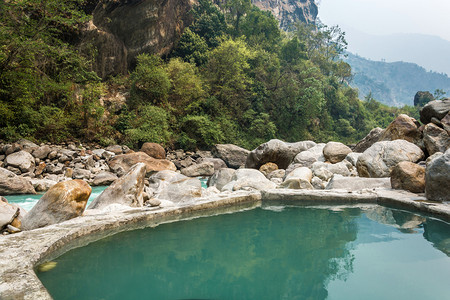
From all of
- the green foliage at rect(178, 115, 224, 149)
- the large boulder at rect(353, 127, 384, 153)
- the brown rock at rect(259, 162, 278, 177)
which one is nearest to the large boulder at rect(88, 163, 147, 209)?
the brown rock at rect(259, 162, 278, 177)

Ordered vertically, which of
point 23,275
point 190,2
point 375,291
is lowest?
point 375,291

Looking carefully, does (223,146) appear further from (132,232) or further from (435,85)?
(435,85)

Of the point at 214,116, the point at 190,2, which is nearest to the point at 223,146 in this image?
the point at 214,116

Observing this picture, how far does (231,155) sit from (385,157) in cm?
1027

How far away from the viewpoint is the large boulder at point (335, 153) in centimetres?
1164

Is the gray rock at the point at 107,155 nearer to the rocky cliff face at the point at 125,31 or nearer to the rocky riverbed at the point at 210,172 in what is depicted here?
the rocky riverbed at the point at 210,172

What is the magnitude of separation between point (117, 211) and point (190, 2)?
28.0 m

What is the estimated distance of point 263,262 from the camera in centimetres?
350

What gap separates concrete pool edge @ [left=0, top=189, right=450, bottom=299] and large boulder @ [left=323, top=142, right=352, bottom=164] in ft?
16.4

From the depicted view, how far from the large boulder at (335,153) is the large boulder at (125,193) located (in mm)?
8424

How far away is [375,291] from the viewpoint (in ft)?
9.38

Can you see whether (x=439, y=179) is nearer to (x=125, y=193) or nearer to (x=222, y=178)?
(x=222, y=178)

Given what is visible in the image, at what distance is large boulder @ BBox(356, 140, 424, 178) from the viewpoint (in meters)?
8.16

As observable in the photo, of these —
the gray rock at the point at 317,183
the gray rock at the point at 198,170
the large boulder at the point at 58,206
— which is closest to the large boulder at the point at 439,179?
the gray rock at the point at 317,183
